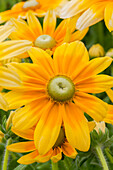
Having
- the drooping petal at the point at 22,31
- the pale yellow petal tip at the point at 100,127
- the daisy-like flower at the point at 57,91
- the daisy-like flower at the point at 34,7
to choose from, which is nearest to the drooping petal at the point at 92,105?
the daisy-like flower at the point at 57,91

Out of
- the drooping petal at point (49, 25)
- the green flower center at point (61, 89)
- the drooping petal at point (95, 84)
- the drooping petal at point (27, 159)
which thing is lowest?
the drooping petal at point (27, 159)

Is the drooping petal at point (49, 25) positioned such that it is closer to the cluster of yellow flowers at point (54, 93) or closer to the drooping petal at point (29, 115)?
the cluster of yellow flowers at point (54, 93)

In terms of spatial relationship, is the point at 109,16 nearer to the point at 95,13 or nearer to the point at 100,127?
the point at 95,13

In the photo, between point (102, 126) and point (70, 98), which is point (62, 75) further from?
point (102, 126)

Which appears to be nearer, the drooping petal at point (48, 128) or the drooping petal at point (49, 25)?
the drooping petal at point (48, 128)

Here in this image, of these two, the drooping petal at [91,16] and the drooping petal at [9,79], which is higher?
the drooping petal at [91,16]

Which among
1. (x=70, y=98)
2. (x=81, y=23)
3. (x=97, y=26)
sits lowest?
(x=70, y=98)

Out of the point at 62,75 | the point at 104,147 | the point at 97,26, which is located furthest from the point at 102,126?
the point at 97,26
